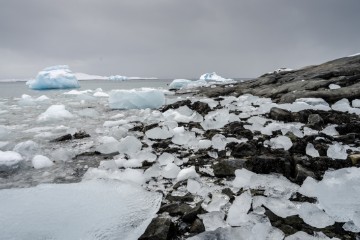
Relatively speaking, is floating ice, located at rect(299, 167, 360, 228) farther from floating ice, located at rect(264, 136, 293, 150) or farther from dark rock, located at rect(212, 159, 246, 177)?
floating ice, located at rect(264, 136, 293, 150)

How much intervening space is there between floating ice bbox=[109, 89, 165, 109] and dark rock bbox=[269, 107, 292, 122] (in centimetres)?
439

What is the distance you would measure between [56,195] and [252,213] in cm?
161

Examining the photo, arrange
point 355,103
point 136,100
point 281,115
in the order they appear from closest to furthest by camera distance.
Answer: point 281,115 < point 355,103 < point 136,100

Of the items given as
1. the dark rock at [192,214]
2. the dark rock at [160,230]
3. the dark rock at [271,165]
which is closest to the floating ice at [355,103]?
the dark rock at [271,165]

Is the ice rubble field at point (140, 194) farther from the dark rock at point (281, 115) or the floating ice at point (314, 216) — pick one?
the dark rock at point (281, 115)

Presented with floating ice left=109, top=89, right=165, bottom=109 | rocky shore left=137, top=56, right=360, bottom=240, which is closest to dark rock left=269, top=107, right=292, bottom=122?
rocky shore left=137, top=56, right=360, bottom=240

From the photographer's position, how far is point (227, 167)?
2.69 m

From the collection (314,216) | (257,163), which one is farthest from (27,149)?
(314,216)

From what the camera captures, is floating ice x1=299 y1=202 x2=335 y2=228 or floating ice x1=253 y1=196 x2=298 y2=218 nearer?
floating ice x1=299 y1=202 x2=335 y2=228

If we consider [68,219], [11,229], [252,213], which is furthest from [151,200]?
[11,229]

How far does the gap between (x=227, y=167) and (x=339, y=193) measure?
39.6 inches

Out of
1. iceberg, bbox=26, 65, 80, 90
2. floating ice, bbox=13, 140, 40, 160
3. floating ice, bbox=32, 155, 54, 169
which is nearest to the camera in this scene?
floating ice, bbox=32, 155, 54, 169

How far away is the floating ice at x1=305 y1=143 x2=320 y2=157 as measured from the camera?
2.99 metres

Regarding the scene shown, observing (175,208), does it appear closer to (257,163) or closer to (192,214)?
(192,214)
